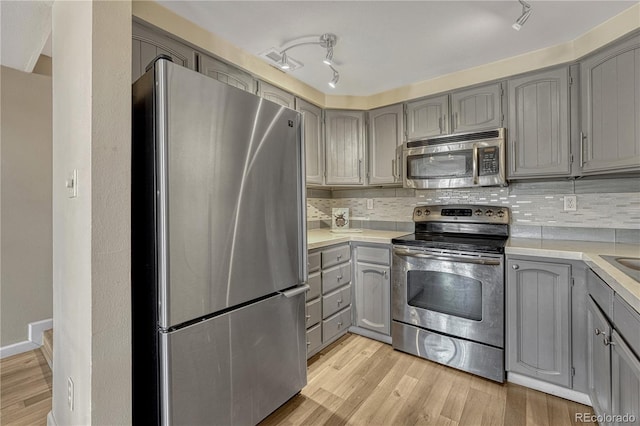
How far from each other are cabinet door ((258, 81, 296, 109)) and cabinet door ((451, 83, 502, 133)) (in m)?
1.37

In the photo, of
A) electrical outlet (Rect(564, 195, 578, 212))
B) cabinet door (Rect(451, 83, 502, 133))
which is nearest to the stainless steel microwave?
cabinet door (Rect(451, 83, 502, 133))

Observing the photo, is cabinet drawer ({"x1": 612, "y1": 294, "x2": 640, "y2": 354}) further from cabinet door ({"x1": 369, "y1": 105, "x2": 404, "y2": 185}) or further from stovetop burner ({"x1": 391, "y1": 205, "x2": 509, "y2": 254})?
cabinet door ({"x1": 369, "y1": 105, "x2": 404, "y2": 185})

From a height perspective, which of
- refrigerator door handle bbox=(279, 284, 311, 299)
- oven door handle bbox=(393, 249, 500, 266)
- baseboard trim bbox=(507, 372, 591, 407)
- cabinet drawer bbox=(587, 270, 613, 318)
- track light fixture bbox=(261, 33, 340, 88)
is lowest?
baseboard trim bbox=(507, 372, 591, 407)

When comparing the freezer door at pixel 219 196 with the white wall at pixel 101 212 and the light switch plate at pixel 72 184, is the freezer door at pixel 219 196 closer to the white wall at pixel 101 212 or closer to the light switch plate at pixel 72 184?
the white wall at pixel 101 212

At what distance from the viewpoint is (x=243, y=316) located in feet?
4.66

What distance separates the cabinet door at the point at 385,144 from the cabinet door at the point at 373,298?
2.86ft

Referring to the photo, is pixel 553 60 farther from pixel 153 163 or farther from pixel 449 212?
pixel 153 163

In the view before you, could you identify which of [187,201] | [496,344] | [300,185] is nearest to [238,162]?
[187,201]

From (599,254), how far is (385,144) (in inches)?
69.2

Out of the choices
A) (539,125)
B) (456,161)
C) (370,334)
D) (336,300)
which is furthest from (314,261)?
(539,125)

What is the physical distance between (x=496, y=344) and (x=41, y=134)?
3.92 m

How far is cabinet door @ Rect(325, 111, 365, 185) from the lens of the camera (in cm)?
295

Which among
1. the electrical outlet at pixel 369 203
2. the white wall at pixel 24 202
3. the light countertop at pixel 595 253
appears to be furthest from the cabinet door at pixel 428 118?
the white wall at pixel 24 202

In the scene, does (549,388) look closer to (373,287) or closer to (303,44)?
(373,287)
